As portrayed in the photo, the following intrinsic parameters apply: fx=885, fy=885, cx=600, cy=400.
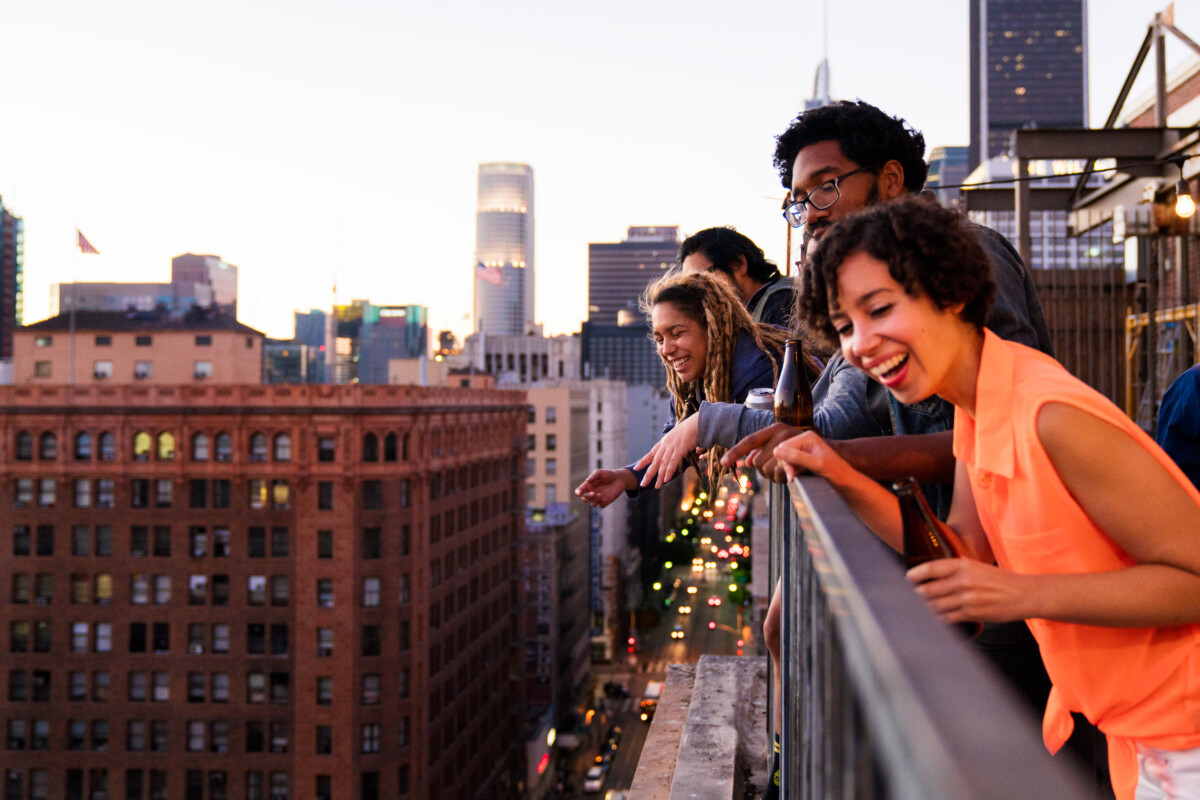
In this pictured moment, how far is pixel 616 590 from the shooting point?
264ft

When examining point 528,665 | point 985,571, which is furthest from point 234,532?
point 985,571

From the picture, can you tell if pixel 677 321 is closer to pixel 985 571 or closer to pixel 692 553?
pixel 985 571

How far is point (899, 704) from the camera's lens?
76cm

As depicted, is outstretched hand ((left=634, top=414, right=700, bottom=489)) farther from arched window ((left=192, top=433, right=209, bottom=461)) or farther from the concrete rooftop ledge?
arched window ((left=192, top=433, right=209, bottom=461))

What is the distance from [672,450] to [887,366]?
996mm

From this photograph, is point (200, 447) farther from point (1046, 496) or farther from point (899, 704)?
point (899, 704)

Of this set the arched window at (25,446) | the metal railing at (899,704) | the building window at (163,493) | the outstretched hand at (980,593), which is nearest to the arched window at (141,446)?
the building window at (163,493)

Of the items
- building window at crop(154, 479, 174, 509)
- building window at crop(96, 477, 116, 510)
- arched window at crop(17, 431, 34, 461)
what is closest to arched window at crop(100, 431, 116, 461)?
building window at crop(96, 477, 116, 510)

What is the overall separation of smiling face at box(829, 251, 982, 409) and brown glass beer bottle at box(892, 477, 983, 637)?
0.82ft

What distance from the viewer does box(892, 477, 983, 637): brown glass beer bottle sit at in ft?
7.23

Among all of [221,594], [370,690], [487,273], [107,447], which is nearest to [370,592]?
[370,690]

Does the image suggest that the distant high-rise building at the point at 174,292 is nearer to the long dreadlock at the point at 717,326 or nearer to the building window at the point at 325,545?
Answer: the building window at the point at 325,545

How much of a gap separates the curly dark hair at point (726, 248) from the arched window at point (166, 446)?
40075mm

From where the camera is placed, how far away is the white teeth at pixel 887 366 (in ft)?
6.79
